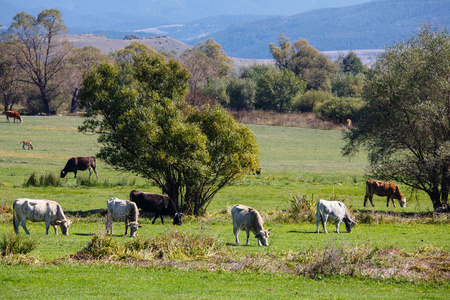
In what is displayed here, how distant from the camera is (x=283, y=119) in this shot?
113250 mm

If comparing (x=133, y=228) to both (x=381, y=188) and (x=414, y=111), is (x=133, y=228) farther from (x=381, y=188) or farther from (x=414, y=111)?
(x=381, y=188)

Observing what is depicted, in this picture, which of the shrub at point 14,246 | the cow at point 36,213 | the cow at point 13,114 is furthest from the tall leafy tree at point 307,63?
the shrub at point 14,246

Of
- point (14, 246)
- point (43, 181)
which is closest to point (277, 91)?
point (43, 181)

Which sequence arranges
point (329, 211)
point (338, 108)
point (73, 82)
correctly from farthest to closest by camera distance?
point (73, 82) → point (338, 108) → point (329, 211)

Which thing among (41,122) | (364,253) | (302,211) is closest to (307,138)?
(41,122)

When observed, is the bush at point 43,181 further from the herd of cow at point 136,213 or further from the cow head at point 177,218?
the cow head at point 177,218

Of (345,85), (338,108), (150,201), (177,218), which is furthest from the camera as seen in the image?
(345,85)

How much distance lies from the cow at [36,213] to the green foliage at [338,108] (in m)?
91.4

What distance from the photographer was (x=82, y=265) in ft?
53.9

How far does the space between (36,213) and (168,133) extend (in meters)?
9.60

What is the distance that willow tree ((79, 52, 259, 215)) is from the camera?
96.1 ft

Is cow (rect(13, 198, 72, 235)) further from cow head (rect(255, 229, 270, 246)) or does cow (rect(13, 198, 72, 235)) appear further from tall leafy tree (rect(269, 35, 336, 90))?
tall leafy tree (rect(269, 35, 336, 90))

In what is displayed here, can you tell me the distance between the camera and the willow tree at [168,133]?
2928 cm

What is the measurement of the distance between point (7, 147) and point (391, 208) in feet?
152
